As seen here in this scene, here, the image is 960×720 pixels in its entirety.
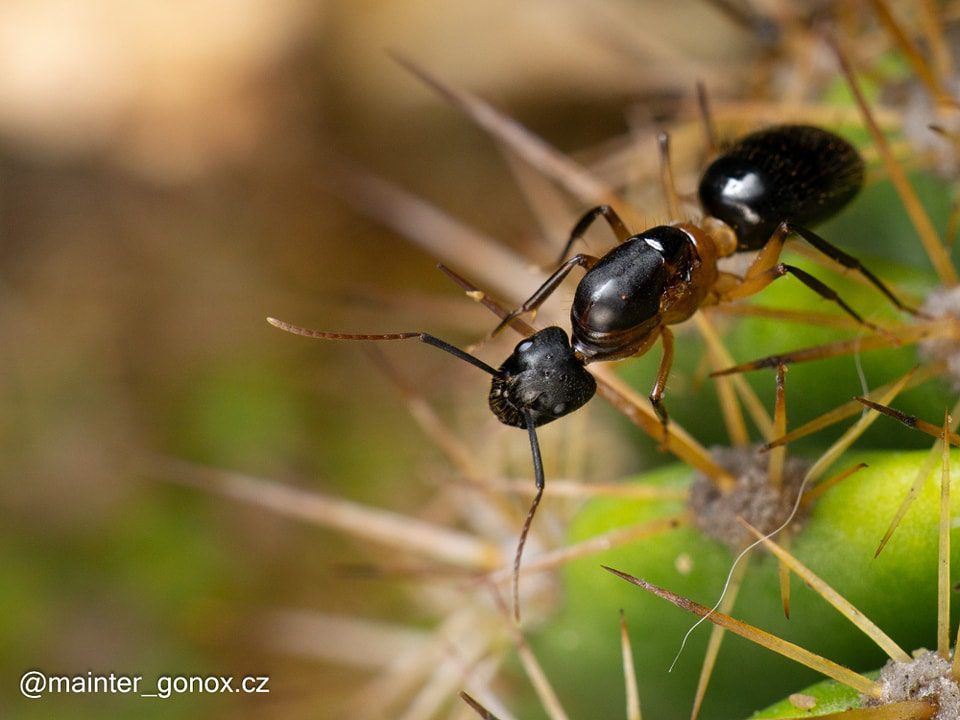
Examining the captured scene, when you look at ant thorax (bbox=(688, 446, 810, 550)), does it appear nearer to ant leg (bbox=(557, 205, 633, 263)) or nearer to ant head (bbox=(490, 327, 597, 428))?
ant head (bbox=(490, 327, 597, 428))

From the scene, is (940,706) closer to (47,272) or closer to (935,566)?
(935,566)

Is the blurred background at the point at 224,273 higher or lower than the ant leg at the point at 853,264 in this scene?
higher

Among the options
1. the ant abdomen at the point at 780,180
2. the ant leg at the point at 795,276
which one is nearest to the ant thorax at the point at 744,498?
the ant leg at the point at 795,276

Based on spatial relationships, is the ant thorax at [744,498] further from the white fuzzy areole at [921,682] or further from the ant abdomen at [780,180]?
the ant abdomen at [780,180]

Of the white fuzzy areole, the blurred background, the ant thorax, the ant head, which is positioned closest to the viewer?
the white fuzzy areole

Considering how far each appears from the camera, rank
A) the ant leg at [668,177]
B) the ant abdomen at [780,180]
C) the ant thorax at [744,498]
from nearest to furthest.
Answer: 1. the ant thorax at [744,498]
2. the ant abdomen at [780,180]
3. the ant leg at [668,177]

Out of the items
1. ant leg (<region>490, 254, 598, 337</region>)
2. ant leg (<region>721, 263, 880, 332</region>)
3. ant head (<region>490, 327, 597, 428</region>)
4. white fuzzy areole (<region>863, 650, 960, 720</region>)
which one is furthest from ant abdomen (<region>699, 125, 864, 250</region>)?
white fuzzy areole (<region>863, 650, 960, 720</region>)
